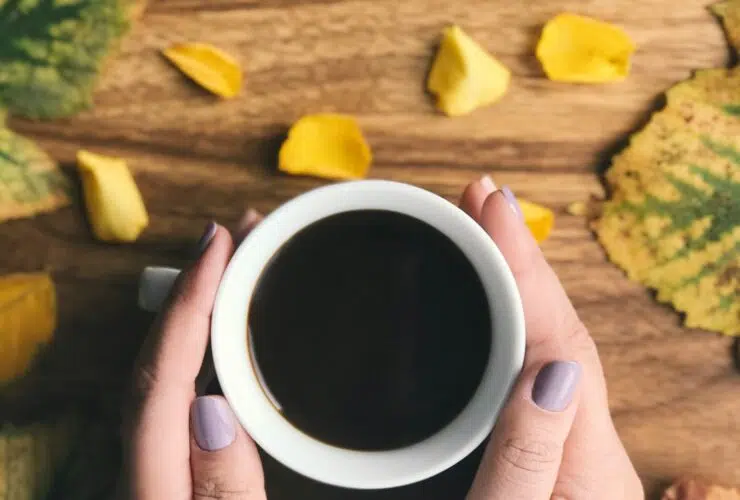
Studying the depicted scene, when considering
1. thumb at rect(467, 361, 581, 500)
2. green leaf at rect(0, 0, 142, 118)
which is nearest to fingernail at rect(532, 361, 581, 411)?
thumb at rect(467, 361, 581, 500)

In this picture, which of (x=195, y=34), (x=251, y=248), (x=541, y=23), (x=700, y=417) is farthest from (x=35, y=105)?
(x=700, y=417)

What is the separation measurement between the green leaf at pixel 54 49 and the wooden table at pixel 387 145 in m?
0.02

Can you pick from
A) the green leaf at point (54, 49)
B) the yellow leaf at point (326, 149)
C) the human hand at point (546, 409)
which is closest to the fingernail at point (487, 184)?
the human hand at point (546, 409)

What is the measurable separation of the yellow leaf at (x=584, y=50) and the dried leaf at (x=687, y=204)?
0.18 feet

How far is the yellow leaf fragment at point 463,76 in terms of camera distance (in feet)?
2.13

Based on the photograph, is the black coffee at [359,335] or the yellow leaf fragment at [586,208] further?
the yellow leaf fragment at [586,208]

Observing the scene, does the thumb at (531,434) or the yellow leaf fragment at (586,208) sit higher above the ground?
the yellow leaf fragment at (586,208)

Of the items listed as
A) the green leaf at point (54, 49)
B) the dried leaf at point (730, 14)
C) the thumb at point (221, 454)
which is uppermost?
the dried leaf at point (730, 14)

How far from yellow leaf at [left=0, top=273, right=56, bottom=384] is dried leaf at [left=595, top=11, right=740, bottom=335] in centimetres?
49

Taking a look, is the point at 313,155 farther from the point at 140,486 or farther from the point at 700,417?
the point at 700,417

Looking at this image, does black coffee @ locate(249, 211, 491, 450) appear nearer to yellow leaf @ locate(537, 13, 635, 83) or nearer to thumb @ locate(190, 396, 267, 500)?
thumb @ locate(190, 396, 267, 500)

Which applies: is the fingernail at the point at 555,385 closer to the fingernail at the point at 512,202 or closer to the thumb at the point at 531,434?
the thumb at the point at 531,434

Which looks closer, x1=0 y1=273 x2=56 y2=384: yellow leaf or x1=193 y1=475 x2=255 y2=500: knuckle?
x1=193 y1=475 x2=255 y2=500: knuckle

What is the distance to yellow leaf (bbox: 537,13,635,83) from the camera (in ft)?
2.19
